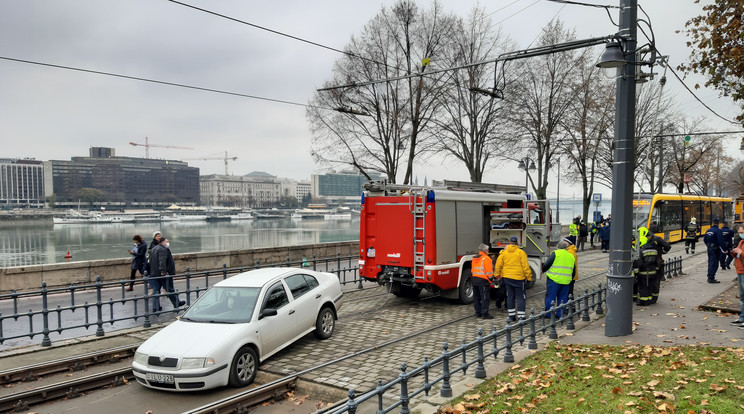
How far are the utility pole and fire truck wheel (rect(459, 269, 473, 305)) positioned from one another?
4.80 m

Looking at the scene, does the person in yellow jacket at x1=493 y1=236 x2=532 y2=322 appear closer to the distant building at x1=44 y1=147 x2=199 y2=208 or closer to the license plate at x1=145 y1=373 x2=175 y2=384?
the license plate at x1=145 y1=373 x2=175 y2=384

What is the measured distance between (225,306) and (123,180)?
15925 cm

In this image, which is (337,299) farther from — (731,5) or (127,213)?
(127,213)

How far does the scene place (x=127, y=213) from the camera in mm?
131625

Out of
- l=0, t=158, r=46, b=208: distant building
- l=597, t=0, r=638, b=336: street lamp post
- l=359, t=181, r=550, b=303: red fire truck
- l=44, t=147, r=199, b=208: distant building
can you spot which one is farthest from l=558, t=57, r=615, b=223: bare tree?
l=0, t=158, r=46, b=208: distant building

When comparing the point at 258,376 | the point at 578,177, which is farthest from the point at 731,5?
the point at 578,177

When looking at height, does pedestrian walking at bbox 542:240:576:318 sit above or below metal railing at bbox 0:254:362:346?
above

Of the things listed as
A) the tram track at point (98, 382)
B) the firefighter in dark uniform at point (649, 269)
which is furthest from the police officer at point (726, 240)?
the tram track at point (98, 382)

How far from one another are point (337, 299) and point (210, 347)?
3.71 meters

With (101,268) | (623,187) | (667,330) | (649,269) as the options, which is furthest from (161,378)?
(101,268)

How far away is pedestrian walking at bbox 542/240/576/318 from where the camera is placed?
10.2 m

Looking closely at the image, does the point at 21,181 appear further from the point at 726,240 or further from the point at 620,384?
the point at 620,384

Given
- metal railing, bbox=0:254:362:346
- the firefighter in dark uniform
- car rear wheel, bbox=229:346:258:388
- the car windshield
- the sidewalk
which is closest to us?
the sidewalk

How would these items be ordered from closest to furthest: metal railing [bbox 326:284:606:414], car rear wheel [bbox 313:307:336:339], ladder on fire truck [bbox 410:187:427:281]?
metal railing [bbox 326:284:606:414] < car rear wheel [bbox 313:307:336:339] < ladder on fire truck [bbox 410:187:427:281]
